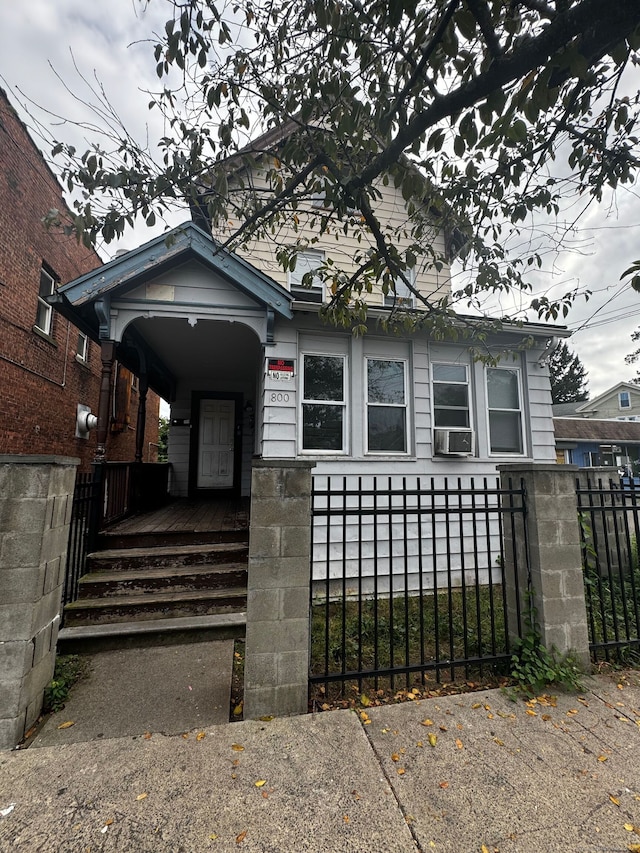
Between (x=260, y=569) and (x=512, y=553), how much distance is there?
218 centimetres

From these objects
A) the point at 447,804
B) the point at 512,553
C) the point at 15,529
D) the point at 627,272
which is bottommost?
the point at 447,804

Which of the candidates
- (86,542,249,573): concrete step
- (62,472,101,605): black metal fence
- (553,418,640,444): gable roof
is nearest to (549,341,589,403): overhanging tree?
(553,418,640,444): gable roof

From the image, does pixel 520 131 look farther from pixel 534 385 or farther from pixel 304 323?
pixel 534 385

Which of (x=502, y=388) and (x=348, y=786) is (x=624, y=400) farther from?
(x=348, y=786)

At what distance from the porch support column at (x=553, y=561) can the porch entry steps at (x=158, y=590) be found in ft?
8.75

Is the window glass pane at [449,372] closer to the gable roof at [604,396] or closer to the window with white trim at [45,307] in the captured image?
the window with white trim at [45,307]

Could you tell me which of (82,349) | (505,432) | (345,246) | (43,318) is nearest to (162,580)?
(505,432)

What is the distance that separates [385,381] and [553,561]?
137 inches

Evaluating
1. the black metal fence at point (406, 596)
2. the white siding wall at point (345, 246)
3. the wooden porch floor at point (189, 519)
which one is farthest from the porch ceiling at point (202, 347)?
the wooden porch floor at point (189, 519)

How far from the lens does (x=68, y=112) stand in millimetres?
2625

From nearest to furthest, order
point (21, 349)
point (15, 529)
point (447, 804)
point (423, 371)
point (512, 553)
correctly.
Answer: point (447, 804) < point (15, 529) < point (512, 553) < point (423, 371) < point (21, 349)

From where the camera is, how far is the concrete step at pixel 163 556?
13.4ft

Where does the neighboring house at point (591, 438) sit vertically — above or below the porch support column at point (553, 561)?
above

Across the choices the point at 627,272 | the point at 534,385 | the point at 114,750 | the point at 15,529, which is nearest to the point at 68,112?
the point at 15,529
